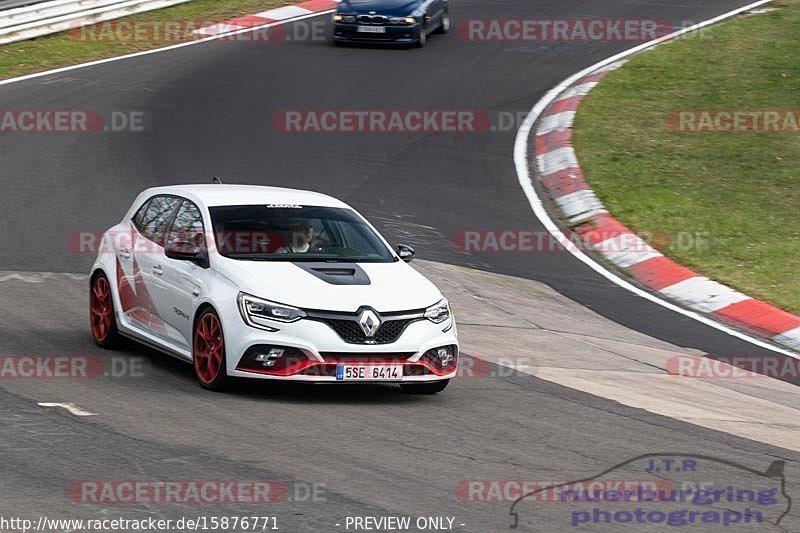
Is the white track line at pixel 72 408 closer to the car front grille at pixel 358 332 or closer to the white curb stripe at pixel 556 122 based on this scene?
the car front grille at pixel 358 332

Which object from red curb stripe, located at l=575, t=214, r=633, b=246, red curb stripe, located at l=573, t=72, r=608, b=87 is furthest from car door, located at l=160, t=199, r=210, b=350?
red curb stripe, located at l=573, t=72, r=608, b=87

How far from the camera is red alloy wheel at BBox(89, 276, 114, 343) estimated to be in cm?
1110

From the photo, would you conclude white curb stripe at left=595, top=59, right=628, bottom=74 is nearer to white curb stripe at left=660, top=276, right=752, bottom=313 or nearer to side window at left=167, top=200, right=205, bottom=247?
white curb stripe at left=660, top=276, right=752, bottom=313

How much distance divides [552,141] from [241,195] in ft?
33.8

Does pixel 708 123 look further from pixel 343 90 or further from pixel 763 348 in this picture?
pixel 763 348

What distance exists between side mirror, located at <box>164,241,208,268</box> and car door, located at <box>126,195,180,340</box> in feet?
1.59

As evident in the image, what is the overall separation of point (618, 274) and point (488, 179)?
3.76 meters

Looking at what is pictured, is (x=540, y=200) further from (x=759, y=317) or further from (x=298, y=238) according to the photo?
(x=298, y=238)

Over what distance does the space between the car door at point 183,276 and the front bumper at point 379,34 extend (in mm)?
16349

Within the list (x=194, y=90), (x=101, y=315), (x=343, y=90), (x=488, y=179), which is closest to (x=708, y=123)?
(x=488, y=179)

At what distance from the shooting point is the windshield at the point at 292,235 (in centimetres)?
1012

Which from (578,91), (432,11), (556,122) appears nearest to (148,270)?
(556,122)

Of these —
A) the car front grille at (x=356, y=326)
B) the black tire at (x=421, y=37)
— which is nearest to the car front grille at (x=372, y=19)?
the black tire at (x=421, y=37)

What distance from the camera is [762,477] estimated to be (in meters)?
8.28
